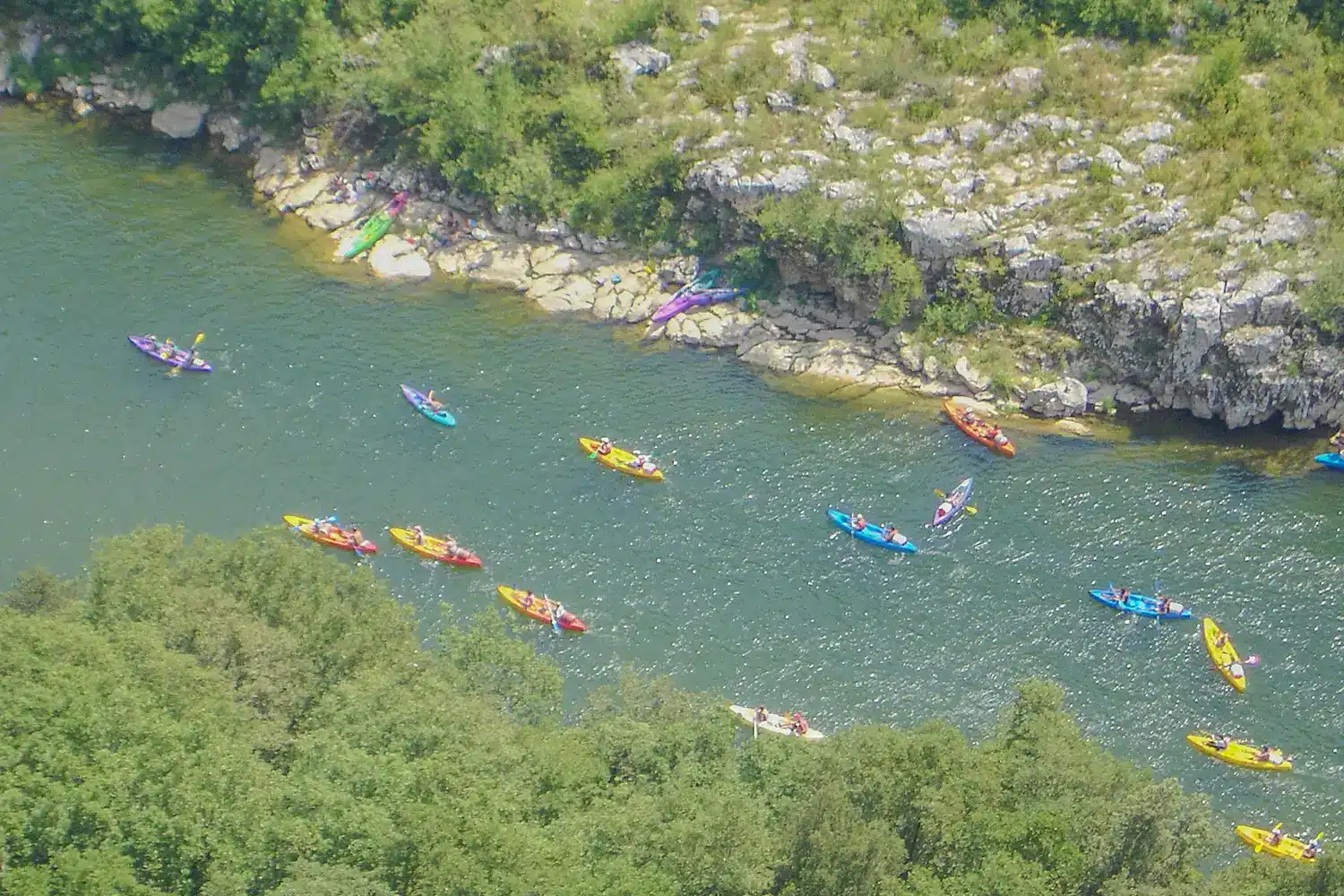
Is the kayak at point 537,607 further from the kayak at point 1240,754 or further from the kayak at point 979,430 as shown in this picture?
the kayak at point 1240,754

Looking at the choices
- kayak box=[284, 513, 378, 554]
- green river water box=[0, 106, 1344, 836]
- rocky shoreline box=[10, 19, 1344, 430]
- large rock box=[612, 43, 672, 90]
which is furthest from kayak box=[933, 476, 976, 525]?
large rock box=[612, 43, 672, 90]

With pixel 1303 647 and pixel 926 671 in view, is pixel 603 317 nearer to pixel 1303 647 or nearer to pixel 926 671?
pixel 926 671

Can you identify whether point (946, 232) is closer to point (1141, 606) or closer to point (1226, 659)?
point (1141, 606)

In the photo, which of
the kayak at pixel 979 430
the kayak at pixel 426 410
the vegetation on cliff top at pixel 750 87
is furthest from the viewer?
the vegetation on cliff top at pixel 750 87

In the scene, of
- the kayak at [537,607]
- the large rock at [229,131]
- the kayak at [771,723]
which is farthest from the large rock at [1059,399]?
the large rock at [229,131]

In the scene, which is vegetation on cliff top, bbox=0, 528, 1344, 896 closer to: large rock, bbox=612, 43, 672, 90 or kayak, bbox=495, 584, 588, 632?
kayak, bbox=495, 584, 588, 632

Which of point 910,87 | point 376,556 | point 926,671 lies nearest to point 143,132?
point 376,556
